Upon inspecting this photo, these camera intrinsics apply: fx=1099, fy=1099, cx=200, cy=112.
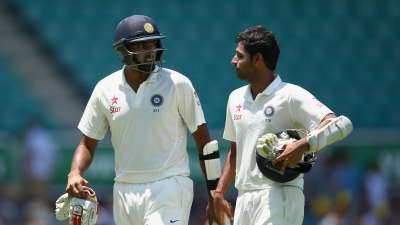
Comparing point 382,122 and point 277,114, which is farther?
point 382,122

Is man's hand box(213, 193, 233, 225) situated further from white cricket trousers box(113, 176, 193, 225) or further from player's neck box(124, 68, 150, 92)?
player's neck box(124, 68, 150, 92)

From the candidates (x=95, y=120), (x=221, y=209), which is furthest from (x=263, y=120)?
(x=95, y=120)

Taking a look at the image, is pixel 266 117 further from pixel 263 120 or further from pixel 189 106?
pixel 189 106

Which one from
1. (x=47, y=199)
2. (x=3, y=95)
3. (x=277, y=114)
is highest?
(x=277, y=114)

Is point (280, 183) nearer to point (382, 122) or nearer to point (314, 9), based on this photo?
point (382, 122)

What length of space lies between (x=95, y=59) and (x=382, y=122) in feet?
16.7

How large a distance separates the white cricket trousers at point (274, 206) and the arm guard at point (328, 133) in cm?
48

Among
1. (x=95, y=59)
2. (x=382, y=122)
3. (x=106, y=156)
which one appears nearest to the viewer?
(x=106, y=156)

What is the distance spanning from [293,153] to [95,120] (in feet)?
5.12

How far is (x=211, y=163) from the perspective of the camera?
769 cm

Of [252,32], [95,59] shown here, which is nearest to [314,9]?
[95,59]

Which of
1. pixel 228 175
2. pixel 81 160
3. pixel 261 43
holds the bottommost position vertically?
pixel 228 175

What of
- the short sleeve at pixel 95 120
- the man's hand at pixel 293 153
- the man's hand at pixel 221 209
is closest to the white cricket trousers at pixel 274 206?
the man's hand at pixel 221 209

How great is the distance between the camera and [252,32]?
24.4ft
